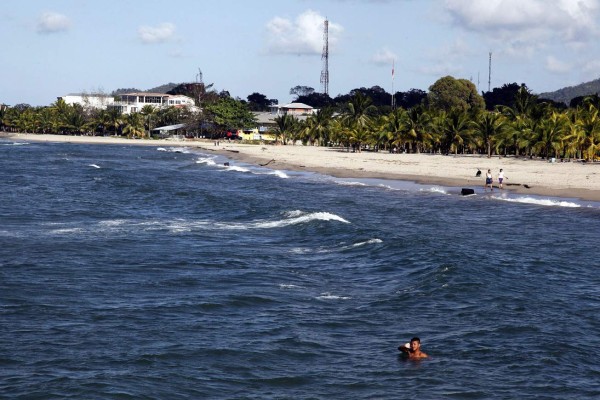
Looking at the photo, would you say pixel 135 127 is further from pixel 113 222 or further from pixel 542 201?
pixel 113 222

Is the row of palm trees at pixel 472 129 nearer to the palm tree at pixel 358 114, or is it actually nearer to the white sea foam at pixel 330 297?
the palm tree at pixel 358 114

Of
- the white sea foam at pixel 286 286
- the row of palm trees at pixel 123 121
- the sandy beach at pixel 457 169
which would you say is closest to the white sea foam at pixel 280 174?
the sandy beach at pixel 457 169

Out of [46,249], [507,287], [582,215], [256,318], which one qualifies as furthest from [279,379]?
[582,215]

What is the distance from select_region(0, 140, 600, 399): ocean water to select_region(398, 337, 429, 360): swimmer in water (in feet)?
0.76

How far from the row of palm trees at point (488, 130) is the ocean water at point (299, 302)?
30905 mm

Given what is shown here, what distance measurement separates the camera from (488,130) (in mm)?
88500

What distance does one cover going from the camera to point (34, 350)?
64.3 feet

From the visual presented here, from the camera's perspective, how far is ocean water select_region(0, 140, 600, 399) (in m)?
18.0

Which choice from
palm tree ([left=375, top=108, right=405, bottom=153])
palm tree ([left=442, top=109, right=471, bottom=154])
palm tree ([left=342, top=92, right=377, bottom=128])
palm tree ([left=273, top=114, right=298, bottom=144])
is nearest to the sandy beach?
palm tree ([left=442, top=109, right=471, bottom=154])

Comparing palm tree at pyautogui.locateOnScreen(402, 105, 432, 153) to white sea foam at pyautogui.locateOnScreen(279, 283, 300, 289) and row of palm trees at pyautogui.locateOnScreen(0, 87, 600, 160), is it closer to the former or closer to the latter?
row of palm trees at pyautogui.locateOnScreen(0, 87, 600, 160)

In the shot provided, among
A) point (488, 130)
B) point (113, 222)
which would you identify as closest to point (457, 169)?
point (488, 130)

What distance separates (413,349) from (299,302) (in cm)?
627

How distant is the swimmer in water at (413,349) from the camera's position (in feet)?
62.2

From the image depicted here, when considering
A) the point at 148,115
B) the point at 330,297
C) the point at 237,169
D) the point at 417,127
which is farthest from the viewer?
the point at 148,115
